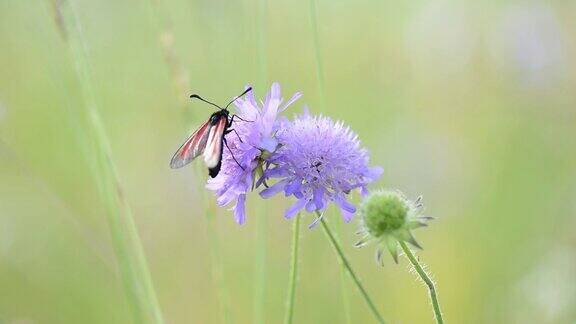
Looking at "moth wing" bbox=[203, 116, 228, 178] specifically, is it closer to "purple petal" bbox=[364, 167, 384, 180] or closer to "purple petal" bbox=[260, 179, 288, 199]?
"purple petal" bbox=[260, 179, 288, 199]

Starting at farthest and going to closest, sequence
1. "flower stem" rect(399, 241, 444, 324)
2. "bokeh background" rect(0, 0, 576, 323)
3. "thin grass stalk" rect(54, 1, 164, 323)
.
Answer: "bokeh background" rect(0, 0, 576, 323) < "thin grass stalk" rect(54, 1, 164, 323) < "flower stem" rect(399, 241, 444, 324)

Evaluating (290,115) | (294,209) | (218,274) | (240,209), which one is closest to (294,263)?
(294,209)

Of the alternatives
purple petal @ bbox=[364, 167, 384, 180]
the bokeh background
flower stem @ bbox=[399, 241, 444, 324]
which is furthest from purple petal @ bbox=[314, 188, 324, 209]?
the bokeh background

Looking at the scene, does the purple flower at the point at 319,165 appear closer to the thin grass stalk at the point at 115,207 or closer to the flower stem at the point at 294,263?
the flower stem at the point at 294,263

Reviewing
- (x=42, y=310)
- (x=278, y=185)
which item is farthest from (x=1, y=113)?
(x=278, y=185)

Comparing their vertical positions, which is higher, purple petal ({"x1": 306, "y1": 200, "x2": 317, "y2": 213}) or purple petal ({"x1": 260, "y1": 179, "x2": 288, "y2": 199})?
purple petal ({"x1": 260, "y1": 179, "x2": 288, "y2": 199})

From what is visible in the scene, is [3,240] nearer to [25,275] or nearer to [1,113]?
[25,275]

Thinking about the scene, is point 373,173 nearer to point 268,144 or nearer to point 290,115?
point 268,144
